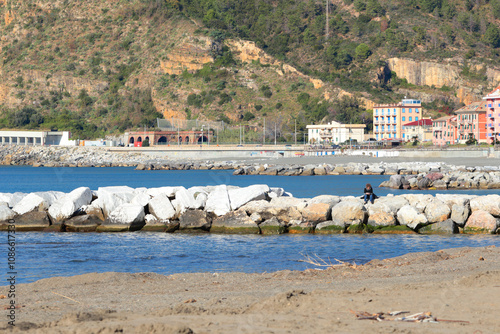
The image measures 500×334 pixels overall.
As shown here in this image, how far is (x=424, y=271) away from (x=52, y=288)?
7.14 meters

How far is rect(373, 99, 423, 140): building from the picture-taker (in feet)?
399

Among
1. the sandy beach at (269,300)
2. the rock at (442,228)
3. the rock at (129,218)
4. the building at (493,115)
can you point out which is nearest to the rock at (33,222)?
the rock at (129,218)

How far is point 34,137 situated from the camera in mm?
132750

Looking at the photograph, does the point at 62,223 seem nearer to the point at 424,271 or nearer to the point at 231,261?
the point at 231,261

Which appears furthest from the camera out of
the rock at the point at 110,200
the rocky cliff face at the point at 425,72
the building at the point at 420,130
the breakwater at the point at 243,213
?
the rocky cliff face at the point at 425,72

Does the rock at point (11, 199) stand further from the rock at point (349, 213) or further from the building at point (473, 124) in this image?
the building at point (473, 124)

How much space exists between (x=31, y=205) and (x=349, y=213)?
11.6 metres

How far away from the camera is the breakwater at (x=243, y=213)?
22.4m

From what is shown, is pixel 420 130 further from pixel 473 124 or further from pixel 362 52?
pixel 362 52

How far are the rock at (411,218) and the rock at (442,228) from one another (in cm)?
21

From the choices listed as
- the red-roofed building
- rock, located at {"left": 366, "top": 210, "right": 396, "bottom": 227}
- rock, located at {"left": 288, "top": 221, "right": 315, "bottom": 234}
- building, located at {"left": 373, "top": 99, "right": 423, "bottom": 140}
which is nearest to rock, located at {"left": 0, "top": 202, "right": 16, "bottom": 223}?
rock, located at {"left": 288, "top": 221, "right": 315, "bottom": 234}

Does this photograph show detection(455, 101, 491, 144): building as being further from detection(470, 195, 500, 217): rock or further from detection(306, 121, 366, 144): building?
detection(470, 195, 500, 217): rock

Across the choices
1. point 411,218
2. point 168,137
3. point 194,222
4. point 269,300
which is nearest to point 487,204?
point 411,218

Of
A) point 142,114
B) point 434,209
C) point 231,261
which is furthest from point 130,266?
point 142,114
